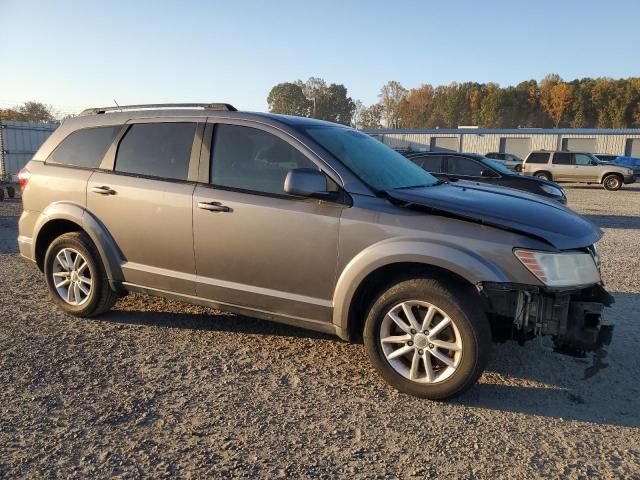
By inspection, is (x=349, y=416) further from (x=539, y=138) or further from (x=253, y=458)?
(x=539, y=138)

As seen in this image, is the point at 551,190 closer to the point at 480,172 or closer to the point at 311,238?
the point at 480,172

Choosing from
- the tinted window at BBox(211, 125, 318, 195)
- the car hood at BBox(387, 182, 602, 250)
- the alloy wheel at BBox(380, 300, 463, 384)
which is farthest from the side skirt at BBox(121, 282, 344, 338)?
the car hood at BBox(387, 182, 602, 250)

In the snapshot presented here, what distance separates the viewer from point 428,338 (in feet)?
10.9

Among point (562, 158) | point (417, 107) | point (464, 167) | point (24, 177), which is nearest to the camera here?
point (24, 177)

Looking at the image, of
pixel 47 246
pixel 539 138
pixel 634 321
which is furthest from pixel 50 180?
pixel 539 138

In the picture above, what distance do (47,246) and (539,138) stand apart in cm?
4678

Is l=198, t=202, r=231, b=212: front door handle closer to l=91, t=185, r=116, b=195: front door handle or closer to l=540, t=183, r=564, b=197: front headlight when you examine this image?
l=91, t=185, r=116, b=195: front door handle

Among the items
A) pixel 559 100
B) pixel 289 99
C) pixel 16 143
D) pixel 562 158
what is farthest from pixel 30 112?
pixel 559 100

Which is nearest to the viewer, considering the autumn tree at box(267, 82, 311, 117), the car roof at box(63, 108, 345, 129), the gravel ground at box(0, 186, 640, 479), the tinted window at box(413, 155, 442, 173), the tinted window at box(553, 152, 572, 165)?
the gravel ground at box(0, 186, 640, 479)

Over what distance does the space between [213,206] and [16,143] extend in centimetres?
1878

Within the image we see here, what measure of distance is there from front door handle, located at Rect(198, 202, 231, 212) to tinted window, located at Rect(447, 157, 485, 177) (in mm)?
8987

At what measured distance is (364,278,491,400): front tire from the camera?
125 inches

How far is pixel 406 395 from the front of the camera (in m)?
A: 3.41

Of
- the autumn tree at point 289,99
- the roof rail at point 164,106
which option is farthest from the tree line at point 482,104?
the roof rail at point 164,106
